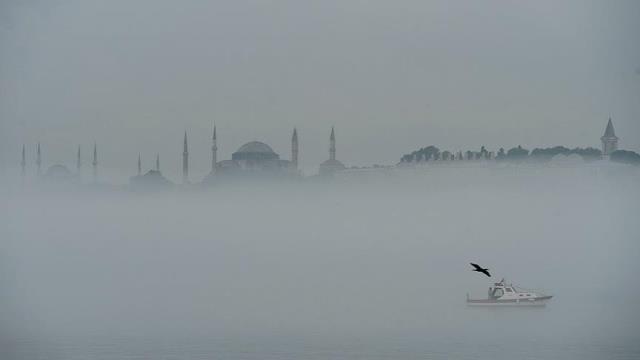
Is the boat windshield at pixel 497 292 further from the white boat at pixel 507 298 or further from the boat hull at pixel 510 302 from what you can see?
the boat hull at pixel 510 302

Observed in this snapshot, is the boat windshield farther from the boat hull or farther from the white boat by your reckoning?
the boat hull

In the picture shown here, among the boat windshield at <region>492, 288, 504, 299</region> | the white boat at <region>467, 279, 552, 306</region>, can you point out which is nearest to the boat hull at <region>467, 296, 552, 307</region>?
the white boat at <region>467, 279, 552, 306</region>

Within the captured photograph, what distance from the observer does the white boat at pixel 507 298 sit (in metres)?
33.5

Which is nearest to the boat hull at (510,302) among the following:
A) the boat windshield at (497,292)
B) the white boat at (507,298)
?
the white boat at (507,298)

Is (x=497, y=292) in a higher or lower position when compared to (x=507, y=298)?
higher

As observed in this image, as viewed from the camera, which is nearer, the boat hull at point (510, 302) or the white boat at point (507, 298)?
the boat hull at point (510, 302)

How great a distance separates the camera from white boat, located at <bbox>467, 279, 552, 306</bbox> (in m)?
33.5

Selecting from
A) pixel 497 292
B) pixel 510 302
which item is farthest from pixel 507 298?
pixel 497 292

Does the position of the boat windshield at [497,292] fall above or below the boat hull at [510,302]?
above

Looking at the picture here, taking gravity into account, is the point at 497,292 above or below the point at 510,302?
above

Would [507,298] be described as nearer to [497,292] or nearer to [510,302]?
[510,302]

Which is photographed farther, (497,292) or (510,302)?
(497,292)

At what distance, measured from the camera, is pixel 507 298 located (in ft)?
111

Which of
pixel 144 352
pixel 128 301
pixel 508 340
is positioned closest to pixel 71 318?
pixel 128 301
